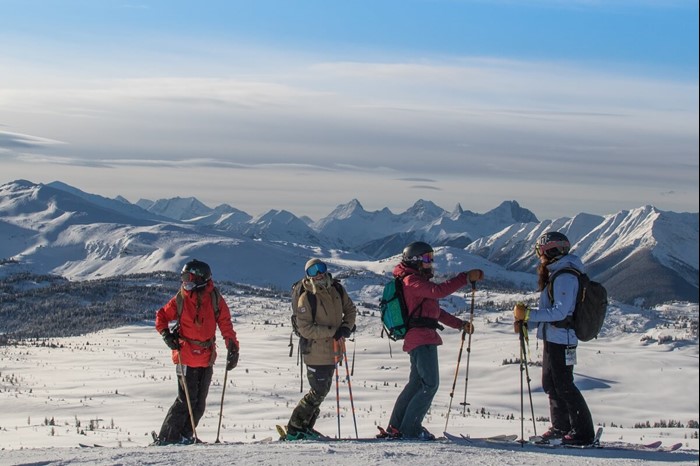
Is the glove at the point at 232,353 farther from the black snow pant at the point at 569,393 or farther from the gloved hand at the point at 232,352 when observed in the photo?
the black snow pant at the point at 569,393

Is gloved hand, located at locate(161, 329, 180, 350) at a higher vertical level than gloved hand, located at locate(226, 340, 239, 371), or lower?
higher

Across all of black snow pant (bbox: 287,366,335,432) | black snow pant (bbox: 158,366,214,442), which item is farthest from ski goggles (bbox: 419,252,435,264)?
black snow pant (bbox: 158,366,214,442)

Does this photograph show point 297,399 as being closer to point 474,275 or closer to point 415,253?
point 415,253

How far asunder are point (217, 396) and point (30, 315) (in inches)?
2852

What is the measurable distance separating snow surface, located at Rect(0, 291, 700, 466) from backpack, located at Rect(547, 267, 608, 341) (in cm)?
135

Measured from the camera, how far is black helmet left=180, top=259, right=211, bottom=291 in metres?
10.4

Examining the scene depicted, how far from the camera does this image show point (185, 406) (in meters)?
10.6

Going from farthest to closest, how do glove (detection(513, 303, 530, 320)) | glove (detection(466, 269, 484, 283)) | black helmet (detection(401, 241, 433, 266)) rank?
black helmet (detection(401, 241, 433, 266)) → glove (detection(466, 269, 484, 283)) → glove (detection(513, 303, 530, 320))

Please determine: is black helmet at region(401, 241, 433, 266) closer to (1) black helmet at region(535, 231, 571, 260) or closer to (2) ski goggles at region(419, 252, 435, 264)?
(2) ski goggles at region(419, 252, 435, 264)

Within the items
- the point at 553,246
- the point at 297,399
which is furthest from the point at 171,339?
the point at 297,399

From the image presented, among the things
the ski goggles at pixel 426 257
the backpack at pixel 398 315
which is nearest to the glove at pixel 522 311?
the backpack at pixel 398 315

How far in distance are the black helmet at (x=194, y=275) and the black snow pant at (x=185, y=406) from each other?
1.08 meters

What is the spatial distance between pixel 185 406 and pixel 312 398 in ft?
5.62

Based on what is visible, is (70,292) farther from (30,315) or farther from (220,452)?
(220,452)
